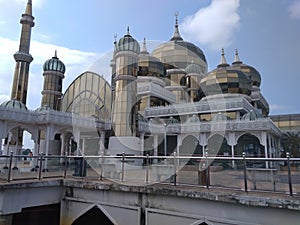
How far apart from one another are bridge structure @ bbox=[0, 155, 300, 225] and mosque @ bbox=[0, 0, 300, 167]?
363 inches

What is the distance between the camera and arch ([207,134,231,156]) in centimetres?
2894

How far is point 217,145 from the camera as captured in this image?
29.7 meters

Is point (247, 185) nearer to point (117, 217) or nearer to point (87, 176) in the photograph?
point (117, 217)

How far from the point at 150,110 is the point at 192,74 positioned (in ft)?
50.6

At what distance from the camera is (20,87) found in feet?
92.5

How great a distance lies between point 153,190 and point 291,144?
3734 centimetres

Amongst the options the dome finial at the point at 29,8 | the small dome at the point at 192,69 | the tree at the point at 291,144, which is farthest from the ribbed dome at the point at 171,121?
the dome finial at the point at 29,8

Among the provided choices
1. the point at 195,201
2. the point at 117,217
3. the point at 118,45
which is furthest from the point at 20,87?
the point at 195,201

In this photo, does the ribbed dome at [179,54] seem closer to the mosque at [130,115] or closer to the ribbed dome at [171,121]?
the mosque at [130,115]

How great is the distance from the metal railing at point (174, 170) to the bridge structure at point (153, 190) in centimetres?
3

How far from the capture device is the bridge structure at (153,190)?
7.07 meters

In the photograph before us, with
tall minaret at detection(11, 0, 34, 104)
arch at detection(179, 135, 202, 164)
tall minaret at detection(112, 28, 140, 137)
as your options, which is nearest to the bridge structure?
tall minaret at detection(112, 28, 140, 137)

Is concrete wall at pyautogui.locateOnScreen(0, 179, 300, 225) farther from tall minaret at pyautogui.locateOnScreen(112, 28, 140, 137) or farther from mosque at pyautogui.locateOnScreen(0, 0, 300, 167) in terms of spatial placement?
tall minaret at pyautogui.locateOnScreen(112, 28, 140, 137)

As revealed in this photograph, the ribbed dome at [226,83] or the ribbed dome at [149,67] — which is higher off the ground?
the ribbed dome at [149,67]
